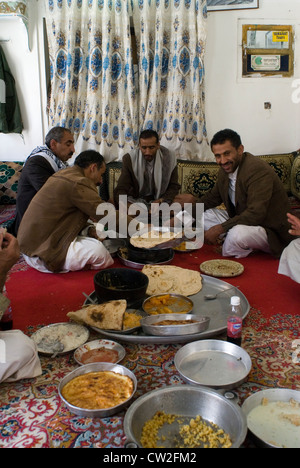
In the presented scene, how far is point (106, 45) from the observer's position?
4.73 metres

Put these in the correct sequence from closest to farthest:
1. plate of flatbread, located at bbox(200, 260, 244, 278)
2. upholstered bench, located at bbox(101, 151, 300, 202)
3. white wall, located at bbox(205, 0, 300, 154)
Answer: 1. plate of flatbread, located at bbox(200, 260, 244, 278)
2. white wall, located at bbox(205, 0, 300, 154)
3. upholstered bench, located at bbox(101, 151, 300, 202)

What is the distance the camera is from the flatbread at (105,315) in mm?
2135

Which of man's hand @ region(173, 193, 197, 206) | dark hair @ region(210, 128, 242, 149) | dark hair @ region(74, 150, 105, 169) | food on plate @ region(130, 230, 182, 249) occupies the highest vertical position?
dark hair @ region(210, 128, 242, 149)

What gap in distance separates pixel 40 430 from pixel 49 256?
181 cm

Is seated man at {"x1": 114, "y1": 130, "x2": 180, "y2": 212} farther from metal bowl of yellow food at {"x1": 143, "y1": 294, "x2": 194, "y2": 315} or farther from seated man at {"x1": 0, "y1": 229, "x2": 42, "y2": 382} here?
seated man at {"x1": 0, "y1": 229, "x2": 42, "y2": 382}

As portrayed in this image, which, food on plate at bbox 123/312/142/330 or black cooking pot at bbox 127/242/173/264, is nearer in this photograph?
food on plate at bbox 123/312/142/330

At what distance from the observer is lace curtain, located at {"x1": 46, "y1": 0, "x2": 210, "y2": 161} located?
15.4 feet

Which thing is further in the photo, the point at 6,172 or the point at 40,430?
the point at 6,172

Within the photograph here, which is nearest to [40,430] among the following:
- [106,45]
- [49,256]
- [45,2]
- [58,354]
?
[58,354]

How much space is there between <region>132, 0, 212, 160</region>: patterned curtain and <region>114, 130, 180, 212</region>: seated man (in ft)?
1.07

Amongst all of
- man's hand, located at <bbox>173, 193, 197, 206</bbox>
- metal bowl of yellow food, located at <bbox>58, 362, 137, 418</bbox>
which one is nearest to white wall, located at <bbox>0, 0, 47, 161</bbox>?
man's hand, located at <bbox>173, 193, 197, 206</bbox>

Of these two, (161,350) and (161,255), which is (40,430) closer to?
(161,350)

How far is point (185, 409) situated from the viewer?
1599mm
